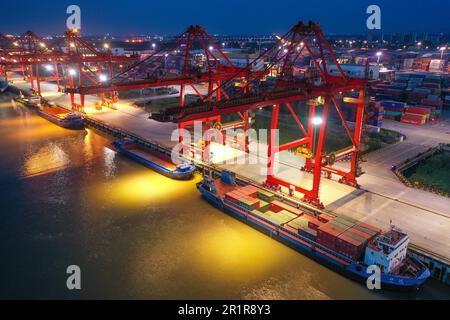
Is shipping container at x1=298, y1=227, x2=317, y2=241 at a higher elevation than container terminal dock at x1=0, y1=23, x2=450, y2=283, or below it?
below

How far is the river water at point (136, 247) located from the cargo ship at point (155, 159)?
2.52ft

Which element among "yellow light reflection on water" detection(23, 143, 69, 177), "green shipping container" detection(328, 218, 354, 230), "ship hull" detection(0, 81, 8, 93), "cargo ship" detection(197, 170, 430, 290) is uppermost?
"ship hull" detection(0, 81, 8, 93)

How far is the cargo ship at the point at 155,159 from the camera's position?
2822cm

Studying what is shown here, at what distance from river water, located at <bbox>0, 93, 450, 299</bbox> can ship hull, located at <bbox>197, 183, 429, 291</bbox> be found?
0.37 metres

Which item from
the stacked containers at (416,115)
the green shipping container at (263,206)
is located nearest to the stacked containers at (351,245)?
the green shipping container at (263,206)

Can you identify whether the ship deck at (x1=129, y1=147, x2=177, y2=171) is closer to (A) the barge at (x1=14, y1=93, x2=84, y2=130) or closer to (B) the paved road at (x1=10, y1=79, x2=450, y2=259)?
(B) the paved road at (x1=10, y1=79, x2=450, y2=259)

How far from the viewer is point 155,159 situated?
31750mm

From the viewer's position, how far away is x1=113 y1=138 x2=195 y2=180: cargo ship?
2822cm

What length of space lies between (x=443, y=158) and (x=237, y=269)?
2621 centimetres

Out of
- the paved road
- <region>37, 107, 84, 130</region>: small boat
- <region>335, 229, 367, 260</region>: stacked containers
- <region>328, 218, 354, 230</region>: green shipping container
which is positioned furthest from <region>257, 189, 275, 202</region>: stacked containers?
<region>37, 107, 84, 130</region>: small boat

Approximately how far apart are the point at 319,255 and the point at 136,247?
33.9 ft

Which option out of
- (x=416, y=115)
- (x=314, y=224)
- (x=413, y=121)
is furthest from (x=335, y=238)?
(x=416, y=115)

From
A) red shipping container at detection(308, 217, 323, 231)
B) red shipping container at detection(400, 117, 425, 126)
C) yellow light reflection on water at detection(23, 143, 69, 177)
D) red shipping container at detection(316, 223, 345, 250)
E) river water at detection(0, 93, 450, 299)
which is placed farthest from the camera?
red shipping container at detection(400, 117, 425, 126)

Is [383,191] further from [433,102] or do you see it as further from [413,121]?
[433,102]
